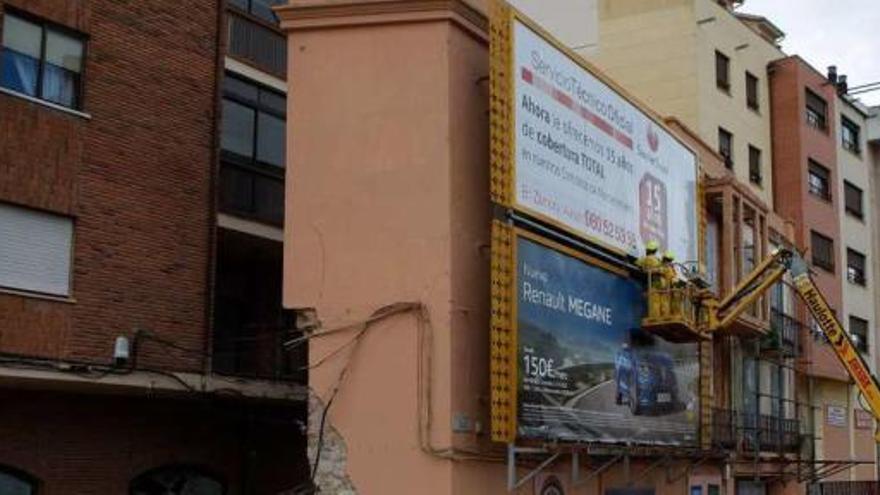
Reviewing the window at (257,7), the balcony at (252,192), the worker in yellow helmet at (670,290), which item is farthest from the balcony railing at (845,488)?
the window at (257,7)

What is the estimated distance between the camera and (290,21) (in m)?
13.6

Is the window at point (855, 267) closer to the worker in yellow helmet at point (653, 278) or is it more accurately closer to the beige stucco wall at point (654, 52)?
the beige stucco wall at point (654, 52)

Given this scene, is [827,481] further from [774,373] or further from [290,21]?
[290,21]

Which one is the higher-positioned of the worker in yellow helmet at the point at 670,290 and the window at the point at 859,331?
the window at the point at 859,331

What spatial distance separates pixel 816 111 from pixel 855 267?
20.2ft

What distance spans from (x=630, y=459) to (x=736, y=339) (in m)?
7.10

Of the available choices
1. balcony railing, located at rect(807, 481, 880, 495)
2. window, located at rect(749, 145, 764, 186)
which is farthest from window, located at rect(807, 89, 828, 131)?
balcony railing, located at rect(807, 481, 880, 495)

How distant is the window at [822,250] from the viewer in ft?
124

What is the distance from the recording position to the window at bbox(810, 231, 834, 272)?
3794 cm

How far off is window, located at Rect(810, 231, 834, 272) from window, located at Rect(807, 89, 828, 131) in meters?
3.79

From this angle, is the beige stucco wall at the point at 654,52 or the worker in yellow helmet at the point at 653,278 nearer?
the worker in yellow helmet at the point at 653,278

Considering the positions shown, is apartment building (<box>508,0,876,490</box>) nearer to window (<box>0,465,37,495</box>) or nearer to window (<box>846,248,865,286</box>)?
window (<box>846,248,865,286</box>)

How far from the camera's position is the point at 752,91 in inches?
1427

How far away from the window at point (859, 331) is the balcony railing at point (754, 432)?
1588 cm
